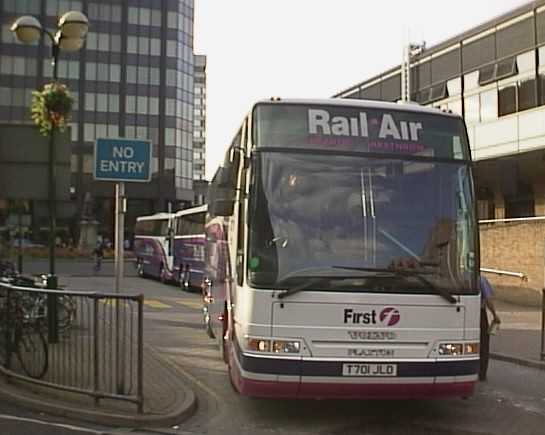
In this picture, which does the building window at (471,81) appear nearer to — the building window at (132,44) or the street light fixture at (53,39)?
the street light fixture at (53,39)

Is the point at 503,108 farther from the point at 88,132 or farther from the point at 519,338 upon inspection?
the point at 88,132

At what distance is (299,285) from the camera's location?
22.7ft

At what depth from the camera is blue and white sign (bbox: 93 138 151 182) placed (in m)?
11.1

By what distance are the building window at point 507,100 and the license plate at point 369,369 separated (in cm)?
2303

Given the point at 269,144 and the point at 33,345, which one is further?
the point at 33,345

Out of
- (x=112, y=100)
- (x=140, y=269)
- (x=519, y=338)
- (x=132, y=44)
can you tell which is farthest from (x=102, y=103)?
(x=519, y=338)

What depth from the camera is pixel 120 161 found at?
1117 cm

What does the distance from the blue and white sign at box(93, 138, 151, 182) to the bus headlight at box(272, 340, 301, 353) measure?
16.0 ft

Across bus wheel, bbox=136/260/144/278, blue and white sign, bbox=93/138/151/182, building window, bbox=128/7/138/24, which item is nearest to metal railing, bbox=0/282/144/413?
blue and white sign, bbox=93/138/151/182

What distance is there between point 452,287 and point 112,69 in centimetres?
7712

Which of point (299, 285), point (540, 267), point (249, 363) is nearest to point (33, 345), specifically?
point (249, 363)

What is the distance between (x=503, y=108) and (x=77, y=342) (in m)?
24.3

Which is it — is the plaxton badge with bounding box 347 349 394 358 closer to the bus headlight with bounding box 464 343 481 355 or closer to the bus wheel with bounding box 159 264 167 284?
Answer: the bus headlight with bounding box 464 343 481 355

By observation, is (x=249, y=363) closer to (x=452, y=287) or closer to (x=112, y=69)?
(x=452, y=287)
